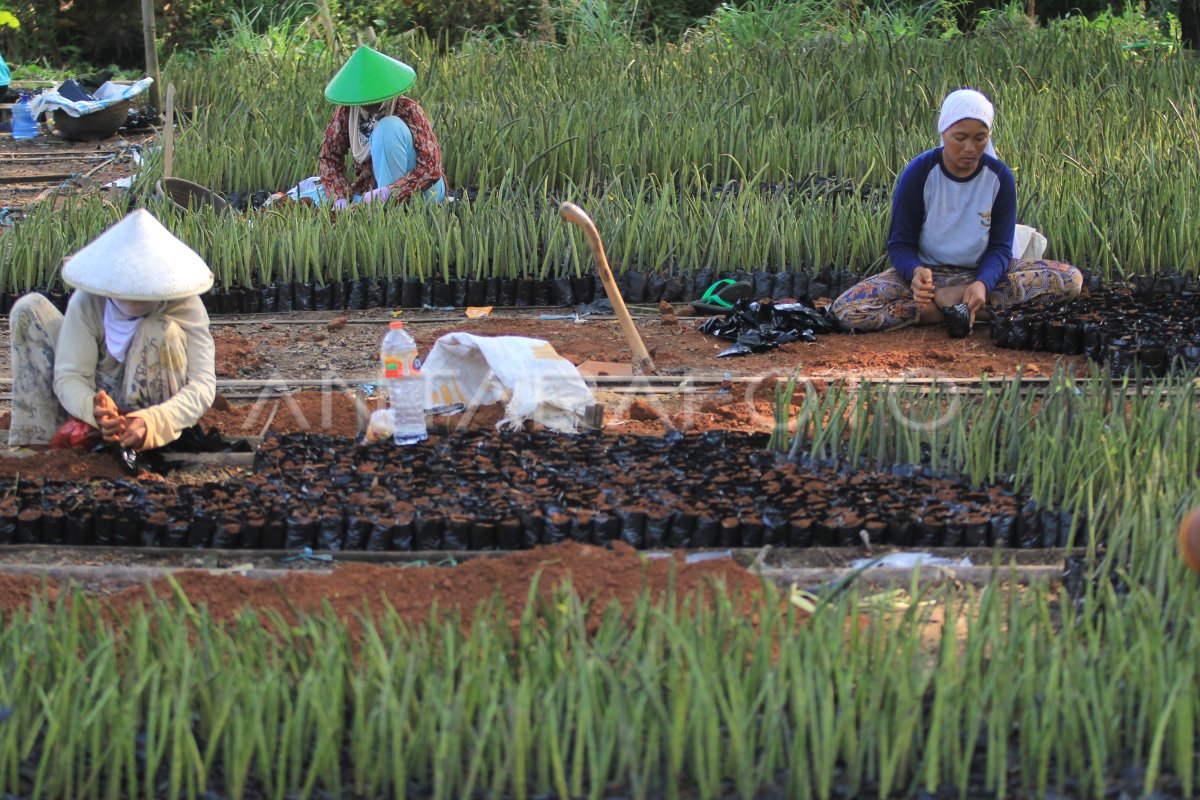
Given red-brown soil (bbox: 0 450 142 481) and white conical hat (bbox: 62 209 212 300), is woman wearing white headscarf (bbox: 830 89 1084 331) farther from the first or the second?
red-brown soil (bbox: 0 450 142 481)

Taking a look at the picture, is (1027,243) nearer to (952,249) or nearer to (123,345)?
(952,249)

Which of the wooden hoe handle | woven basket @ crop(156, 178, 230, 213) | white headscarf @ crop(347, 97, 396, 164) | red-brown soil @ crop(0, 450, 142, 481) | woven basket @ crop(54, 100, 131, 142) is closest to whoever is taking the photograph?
red-brown soil @ crop(0, 450, 142, 481)

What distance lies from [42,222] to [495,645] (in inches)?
166

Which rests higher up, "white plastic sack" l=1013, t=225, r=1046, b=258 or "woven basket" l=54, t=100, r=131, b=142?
"woven basket" l=54, t=100, r=131, b=142

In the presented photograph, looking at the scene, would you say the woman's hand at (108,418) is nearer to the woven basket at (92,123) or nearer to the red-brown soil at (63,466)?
the red-brown soil at (63,466)

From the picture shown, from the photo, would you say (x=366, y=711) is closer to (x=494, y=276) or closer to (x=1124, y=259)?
(x=494, y=276)

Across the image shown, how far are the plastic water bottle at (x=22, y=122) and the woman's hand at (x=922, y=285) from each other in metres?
6.57

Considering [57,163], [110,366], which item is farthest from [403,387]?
[57,163]

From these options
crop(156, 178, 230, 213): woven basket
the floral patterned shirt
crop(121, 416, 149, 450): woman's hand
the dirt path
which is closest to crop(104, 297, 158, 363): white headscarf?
crop(121, 416, 149, 450): woman's hand

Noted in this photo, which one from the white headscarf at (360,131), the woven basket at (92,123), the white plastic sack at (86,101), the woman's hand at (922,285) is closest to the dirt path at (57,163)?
the woven basket at (92,123)

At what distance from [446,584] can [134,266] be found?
1.28 m

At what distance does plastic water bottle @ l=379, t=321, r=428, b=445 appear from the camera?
3.80 m

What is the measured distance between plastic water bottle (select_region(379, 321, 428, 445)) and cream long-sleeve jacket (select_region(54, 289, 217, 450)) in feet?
1.61

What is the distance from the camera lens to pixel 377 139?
20.8 ft
